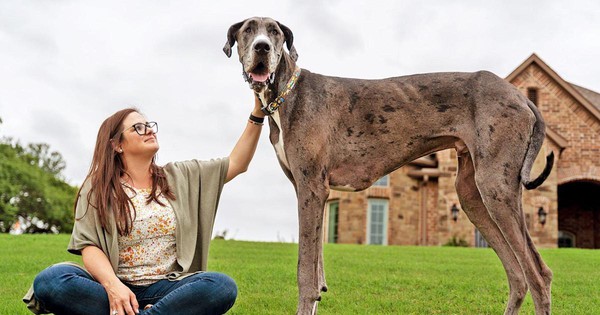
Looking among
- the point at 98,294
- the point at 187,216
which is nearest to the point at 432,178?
the point at 187,216

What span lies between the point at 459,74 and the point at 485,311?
8.92 feet

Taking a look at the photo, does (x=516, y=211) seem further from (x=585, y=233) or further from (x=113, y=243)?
(x=585, y=233)

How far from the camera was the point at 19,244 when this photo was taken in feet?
45.9

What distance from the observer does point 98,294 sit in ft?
14.9

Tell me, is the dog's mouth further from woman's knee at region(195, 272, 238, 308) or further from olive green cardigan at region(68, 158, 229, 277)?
woman's knee at region(195, 272, 238, 308)

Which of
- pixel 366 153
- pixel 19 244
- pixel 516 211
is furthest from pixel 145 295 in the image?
pixel 19 244

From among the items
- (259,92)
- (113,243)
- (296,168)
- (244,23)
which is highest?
(244,23)

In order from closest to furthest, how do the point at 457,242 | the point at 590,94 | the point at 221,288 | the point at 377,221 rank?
the point at 221,288 → the point at 457,242 → the point at 377,221 → the point at 590,94

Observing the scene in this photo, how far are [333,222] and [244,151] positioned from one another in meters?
24.1

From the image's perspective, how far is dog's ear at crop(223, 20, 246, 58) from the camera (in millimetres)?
5145

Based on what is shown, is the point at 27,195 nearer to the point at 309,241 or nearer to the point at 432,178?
the point at 432,178

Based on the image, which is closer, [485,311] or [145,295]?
[145,295]

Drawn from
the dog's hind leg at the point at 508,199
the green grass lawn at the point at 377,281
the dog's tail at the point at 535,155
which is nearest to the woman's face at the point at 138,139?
the green grass lawn at the point at 377,281

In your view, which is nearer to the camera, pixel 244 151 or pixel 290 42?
pixel 290 42
